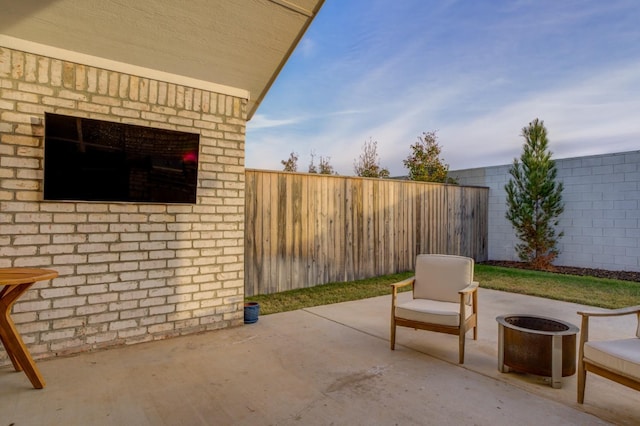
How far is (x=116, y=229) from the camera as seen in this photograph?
3.32 m

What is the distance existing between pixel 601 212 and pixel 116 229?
29.9 feet

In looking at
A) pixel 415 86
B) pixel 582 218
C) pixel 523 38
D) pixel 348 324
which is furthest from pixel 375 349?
pixel 582 218

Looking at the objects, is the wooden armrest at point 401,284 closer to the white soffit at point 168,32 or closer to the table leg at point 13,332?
the white soffit at point 168,32

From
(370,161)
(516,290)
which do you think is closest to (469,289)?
(516,290)

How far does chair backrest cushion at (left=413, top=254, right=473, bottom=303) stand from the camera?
3.57 metres

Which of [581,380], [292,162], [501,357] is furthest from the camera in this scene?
[292,162]

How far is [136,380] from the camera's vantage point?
2.65 m


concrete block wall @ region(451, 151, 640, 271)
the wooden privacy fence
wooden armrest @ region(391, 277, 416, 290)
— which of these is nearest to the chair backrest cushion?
wooden armrest @ region(391, 277, 416, 290)

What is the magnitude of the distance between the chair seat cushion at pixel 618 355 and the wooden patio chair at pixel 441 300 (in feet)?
3.08

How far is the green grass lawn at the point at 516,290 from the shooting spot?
16.6 ft

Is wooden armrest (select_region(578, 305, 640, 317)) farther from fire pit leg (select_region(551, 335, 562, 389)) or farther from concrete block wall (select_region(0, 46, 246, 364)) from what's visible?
concrete block wall (select_region(0, 46, 246, 364))

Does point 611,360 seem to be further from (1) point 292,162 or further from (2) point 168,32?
(1) point 292,162

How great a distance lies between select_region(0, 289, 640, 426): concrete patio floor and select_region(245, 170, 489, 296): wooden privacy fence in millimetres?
2073

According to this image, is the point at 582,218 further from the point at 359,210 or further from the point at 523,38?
the point at 359,210
